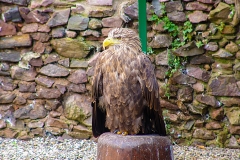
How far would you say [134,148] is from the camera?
3258mm

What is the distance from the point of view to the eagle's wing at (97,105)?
3666 mm

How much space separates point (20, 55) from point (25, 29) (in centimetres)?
35

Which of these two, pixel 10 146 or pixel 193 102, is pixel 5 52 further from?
pixel 193 102

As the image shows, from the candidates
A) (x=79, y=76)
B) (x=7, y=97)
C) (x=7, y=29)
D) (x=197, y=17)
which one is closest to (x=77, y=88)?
(x=79, y=76)

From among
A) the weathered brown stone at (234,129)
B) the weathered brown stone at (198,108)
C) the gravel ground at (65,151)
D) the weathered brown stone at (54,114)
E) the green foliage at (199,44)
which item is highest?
the green foliage at (199,44)

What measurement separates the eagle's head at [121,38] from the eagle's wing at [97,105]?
0.25m

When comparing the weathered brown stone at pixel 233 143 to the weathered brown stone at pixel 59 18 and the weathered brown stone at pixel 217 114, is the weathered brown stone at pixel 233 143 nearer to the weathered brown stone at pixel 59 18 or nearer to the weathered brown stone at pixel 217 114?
the weathered brown stone at pixel 217 114

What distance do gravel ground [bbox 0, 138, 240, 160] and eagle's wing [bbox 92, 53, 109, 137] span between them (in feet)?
4.50

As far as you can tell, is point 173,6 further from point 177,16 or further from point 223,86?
point 223,86

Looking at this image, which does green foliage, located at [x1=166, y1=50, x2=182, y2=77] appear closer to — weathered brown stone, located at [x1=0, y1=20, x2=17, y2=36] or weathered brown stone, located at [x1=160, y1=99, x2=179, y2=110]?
weathered brown stone, located at [x1=160, y1=99, x2=179, y2=110]

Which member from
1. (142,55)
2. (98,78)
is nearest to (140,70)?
(142,55)

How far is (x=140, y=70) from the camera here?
3.50 meters

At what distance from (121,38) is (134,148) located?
2.90 feet

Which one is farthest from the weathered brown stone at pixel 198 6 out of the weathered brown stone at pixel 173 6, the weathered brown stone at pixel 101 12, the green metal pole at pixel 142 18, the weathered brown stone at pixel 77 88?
the weathered brown stone at pixel 77 88
